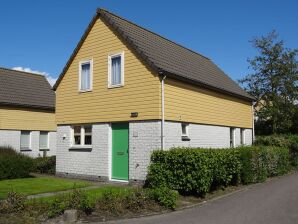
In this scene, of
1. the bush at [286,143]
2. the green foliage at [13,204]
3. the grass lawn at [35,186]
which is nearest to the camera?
the green foliage at [13,204]

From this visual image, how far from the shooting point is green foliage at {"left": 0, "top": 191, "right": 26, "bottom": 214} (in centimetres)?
1091

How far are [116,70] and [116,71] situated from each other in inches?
1.9

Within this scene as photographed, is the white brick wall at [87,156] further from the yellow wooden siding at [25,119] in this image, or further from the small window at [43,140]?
the small window at [43,140]

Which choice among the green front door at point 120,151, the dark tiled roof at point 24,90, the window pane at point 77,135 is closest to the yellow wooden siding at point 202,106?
the green front door at point 120,151

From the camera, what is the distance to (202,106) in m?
19.9

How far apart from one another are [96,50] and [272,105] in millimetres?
18564

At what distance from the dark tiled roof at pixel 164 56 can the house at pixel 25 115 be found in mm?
7650

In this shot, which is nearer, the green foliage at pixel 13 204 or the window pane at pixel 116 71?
the green foliage at pixel 13 204

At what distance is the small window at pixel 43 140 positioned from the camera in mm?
30203

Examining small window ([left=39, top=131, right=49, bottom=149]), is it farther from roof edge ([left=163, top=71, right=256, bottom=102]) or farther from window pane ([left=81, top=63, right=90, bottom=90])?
roof edge ([left=163, top=71, right=256, bottom=102])

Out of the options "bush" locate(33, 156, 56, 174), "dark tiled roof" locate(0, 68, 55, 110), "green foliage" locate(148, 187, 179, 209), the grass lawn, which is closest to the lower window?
"dark tiled roof" locate(0, 68, 55, 110)

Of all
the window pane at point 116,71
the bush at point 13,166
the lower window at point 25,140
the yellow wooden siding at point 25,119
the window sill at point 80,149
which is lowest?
the bush at point 13,166

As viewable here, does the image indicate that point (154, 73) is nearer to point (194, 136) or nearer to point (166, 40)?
point (194, 136)

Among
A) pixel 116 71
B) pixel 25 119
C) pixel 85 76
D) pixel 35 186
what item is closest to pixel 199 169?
pixel 116 71
